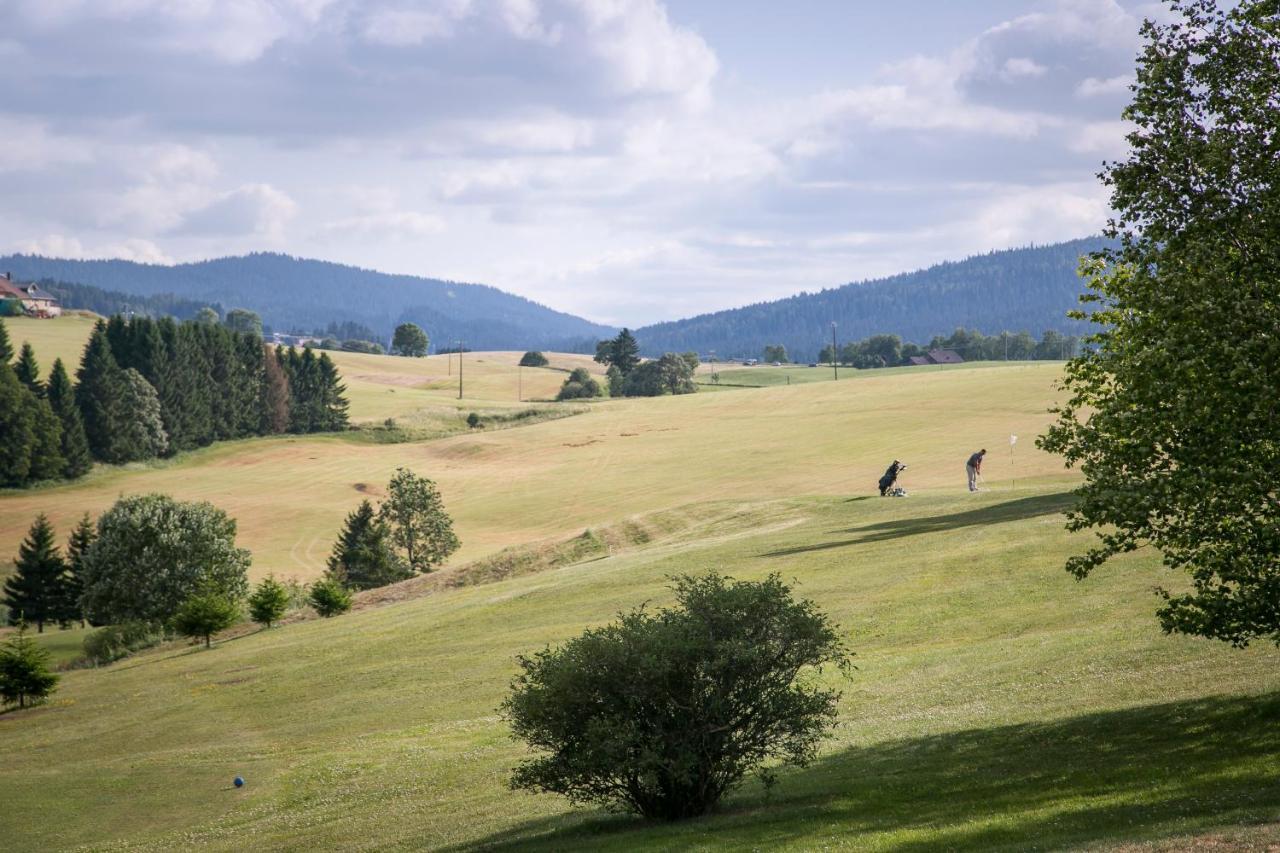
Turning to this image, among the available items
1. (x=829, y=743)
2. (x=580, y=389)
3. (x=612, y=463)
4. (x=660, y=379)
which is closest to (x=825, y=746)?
(x=829, y=743)

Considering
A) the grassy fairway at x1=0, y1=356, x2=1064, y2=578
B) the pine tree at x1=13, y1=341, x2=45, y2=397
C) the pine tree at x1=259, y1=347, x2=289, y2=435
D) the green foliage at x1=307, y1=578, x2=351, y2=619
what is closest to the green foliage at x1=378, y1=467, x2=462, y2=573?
the grassy fairway at x1=0, y1=356, x2=1064, y2=578

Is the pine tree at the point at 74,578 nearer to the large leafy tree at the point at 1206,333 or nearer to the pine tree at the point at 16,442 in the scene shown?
the pine tree at the point at 16,442

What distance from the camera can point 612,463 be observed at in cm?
10531

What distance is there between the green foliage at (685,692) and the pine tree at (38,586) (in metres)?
70.2

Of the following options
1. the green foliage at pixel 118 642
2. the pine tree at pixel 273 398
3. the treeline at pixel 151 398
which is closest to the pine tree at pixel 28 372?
the treeline at pixel 151 398

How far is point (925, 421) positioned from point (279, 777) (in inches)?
3275

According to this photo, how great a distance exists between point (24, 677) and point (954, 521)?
36.4m

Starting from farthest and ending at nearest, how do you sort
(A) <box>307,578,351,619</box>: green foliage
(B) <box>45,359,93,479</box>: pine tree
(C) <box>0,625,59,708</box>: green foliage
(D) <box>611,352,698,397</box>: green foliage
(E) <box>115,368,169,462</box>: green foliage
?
(D) <box>611,352,698,397</box>: green foliage < (E) <box>115,368,169,462</box>: green foliage < (B) <box>45,359,93,479</box>: pine tree < (A) <box>307,578,351,619</box>: green foliage < (C) <box>0,625,59,708</box>: green foliage

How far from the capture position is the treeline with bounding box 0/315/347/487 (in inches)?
4779

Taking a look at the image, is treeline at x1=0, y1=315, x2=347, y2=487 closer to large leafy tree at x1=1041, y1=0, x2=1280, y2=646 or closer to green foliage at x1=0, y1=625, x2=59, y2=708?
green foliage at x1=0, y1=625, x2=59, y2=708

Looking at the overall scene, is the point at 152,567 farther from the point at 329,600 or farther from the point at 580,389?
the point at 580,389

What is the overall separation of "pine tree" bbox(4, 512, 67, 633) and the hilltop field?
2758 centimetres

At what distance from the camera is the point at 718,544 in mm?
50938

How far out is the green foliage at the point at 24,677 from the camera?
46188 millimetres
